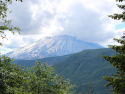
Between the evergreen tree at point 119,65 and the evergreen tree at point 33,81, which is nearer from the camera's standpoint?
the evergreen tree at point 33,81

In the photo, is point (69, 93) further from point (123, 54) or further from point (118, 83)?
point (123, 54)

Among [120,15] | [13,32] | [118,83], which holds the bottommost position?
[118,83]

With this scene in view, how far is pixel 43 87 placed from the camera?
640 inches

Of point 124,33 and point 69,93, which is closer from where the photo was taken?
point 124,33

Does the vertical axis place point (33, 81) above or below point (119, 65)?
below

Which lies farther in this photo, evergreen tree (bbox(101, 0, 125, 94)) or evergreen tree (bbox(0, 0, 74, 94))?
evergreen tree (bbox(101, 0, 125, 94))

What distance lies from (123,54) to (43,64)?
12.0 meters

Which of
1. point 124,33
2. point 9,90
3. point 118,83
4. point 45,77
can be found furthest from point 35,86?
point 124,33

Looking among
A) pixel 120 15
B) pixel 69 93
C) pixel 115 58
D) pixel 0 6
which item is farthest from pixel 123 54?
pixel 0 6

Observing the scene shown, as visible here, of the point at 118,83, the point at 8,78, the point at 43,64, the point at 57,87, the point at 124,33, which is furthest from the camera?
the point at 43,64

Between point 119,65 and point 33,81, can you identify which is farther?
point 33,81

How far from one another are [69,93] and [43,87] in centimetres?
354

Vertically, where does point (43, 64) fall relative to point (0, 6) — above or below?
below

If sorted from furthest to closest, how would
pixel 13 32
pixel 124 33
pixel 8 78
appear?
pixel 124 33 < pixel 13 32 < pixel 8 78
